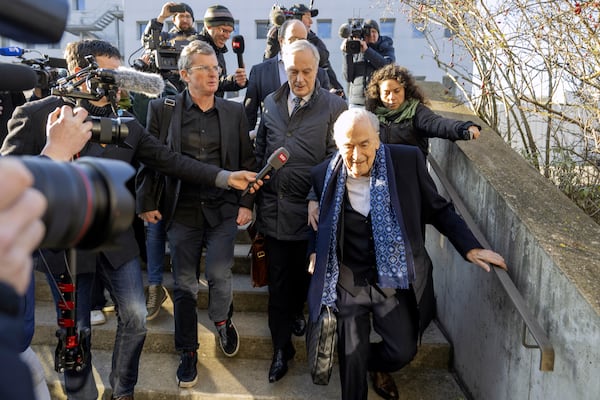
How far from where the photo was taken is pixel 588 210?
11.7 ft

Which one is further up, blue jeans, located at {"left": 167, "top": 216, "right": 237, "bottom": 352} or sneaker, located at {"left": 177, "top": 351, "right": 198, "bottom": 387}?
blue jeans, located at {"left": 167, "top": 216, "right": 237, "bottom": 352}

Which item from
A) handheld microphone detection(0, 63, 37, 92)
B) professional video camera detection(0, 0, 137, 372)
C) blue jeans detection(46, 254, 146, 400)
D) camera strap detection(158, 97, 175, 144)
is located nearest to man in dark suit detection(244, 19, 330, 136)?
camera strap detection(158, 97, 175, 144)

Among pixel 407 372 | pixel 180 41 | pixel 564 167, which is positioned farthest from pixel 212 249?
pixel 564 167

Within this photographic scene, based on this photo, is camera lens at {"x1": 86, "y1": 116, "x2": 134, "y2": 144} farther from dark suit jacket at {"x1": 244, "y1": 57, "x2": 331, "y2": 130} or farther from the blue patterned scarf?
dark suit jacket at {"x1": 244, "y1": 57, "x2": 331, "y2": 130}

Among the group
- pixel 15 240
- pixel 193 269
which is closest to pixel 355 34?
pixel 193 269

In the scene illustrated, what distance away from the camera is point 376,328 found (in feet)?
10.1

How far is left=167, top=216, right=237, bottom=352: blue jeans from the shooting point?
131 inches

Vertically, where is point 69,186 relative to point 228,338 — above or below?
above

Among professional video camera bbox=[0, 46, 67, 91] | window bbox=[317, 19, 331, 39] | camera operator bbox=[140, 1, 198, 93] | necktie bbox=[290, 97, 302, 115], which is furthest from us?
window bbox=[317, 19, 331, 39]

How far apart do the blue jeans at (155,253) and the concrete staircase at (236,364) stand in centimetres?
20

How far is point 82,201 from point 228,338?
2.77 meters

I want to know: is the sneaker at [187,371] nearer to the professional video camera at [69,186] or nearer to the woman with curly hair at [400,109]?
the woman with curly hair at [400,109]

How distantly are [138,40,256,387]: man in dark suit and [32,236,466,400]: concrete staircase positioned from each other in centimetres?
19

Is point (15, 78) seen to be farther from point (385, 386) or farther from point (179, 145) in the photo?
point (385, 386)
